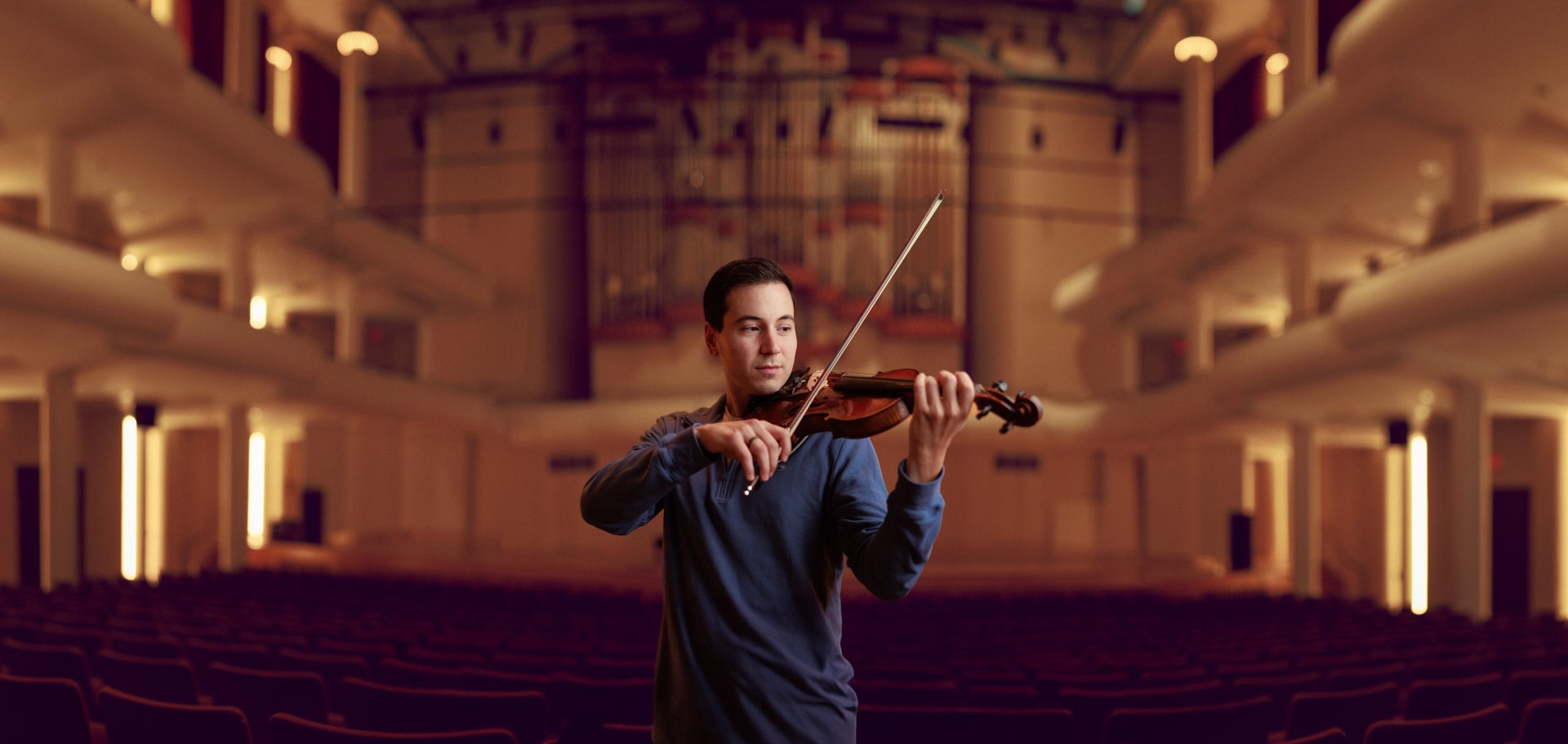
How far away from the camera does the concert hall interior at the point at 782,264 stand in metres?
10.2

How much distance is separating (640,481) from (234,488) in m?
14.2

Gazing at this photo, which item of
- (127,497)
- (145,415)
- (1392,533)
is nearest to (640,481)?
(145,415)

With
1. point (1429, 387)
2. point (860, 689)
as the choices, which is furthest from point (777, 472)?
point (1429, 387)

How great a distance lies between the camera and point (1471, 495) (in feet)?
33.6

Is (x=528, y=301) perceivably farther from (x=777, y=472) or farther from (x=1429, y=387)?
(x=777, y=472)

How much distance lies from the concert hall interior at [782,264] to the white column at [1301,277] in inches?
2.4

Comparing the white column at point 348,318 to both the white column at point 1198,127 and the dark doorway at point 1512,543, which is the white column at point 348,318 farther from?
the dark doorway at point 1512,543

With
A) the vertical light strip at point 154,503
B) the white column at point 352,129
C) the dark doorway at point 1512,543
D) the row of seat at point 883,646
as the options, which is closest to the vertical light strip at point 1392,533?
the dark doorway at point 1512,543

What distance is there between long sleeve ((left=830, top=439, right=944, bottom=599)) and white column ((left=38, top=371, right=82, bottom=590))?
37.7ft

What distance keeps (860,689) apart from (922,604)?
234 inches

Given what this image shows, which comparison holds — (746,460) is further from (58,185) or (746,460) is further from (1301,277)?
(1301,277)

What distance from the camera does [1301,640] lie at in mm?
6484

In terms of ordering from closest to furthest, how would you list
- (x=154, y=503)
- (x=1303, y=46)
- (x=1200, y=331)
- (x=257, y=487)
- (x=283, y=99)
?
(x=1303, y=46) < (x=1200, y=331) < (x=154, y=503) < (x=283, y=99) < (x=257, y=487)

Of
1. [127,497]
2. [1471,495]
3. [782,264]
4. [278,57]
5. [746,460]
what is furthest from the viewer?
[782,264]
